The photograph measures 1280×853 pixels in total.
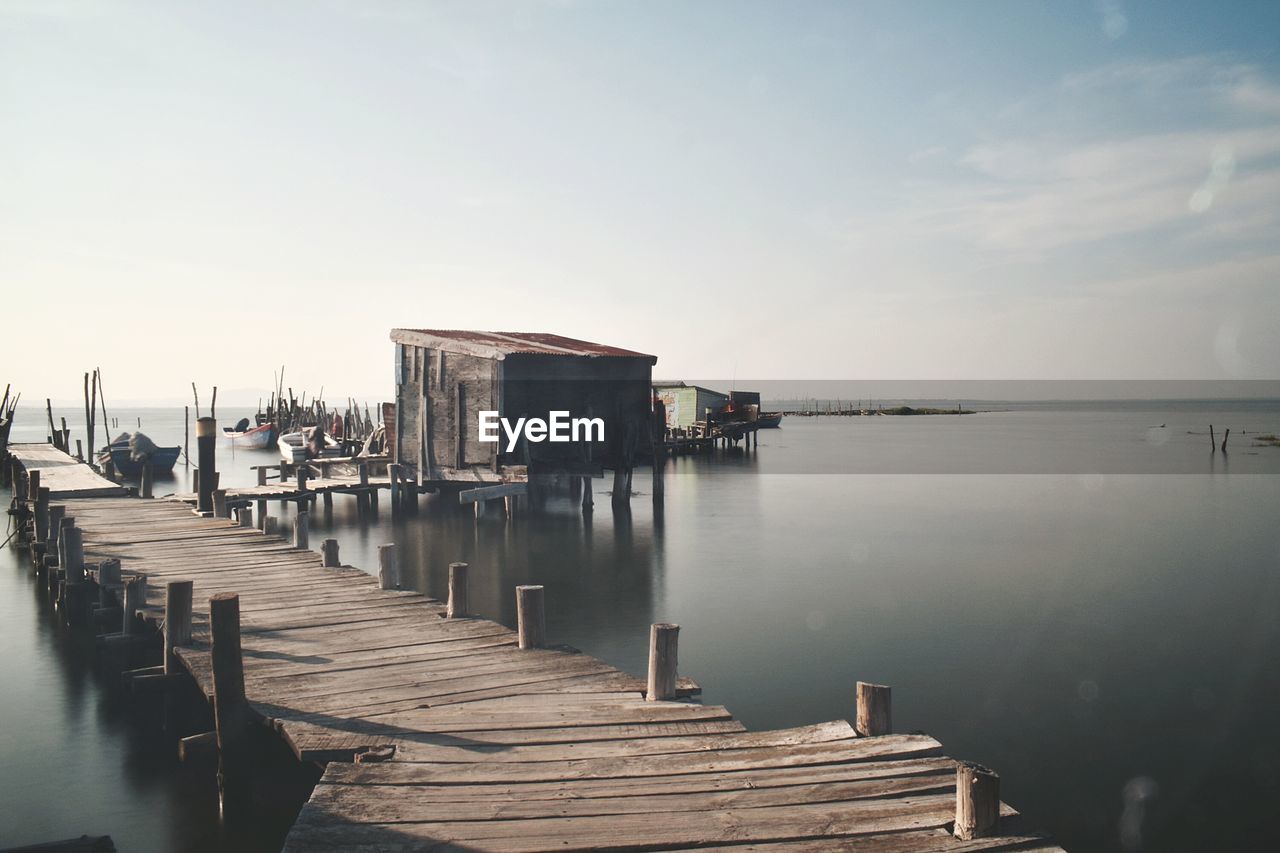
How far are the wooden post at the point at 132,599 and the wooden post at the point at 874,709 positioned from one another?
9733 millimetres

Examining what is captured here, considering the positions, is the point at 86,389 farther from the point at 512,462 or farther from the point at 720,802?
Answer: the point at 720,802

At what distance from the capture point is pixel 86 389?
46250 mm

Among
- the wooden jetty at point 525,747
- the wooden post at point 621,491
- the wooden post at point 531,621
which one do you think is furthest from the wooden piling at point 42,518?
the wooden post at point 621,491

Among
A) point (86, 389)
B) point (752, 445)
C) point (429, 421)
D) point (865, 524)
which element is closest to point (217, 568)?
point (429, 421)

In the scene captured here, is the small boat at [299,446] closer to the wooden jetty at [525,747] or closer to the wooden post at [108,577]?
the wooden post at [108,577]

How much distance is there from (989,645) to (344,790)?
40.0ft

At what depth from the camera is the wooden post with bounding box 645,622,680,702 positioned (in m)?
7.91

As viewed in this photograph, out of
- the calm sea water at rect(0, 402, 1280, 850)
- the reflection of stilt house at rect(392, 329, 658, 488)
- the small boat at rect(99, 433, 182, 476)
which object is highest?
the reflection of stilt house at rect(392, 329, 658, 488)

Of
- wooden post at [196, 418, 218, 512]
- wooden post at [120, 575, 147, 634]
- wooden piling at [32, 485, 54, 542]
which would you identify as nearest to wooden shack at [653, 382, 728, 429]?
wooden post at [196, 418, 218, 512]

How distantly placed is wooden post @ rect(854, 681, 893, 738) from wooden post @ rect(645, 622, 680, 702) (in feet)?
5.75

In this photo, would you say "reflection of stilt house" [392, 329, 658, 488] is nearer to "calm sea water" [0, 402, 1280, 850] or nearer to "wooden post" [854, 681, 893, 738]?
"calm sea water" [0, 402, 1280, 850]

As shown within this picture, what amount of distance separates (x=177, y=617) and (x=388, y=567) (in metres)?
3.13

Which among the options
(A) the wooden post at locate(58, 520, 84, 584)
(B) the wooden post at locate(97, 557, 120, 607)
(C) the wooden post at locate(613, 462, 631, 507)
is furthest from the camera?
(C) the wooden post at locate(613, 462, 631, 507)

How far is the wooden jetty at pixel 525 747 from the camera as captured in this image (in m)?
5.45
